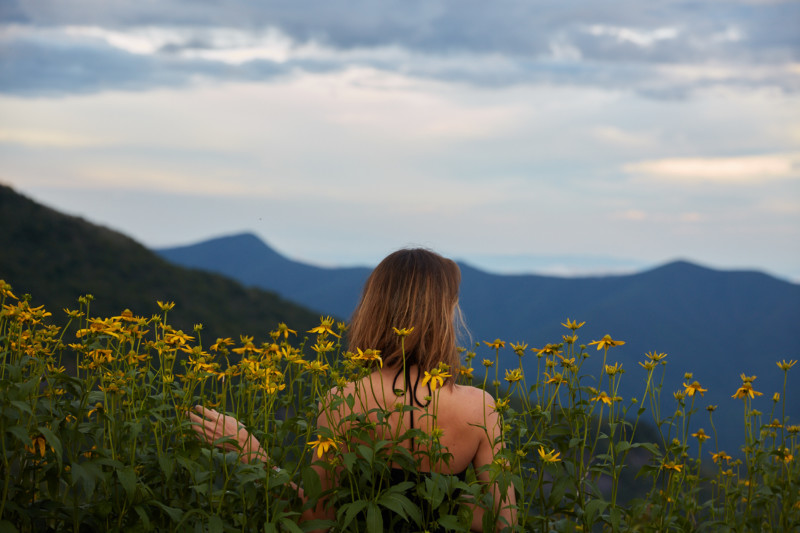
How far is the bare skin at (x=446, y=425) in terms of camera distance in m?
2.96

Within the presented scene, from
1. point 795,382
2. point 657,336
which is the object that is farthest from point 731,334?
point 795,382

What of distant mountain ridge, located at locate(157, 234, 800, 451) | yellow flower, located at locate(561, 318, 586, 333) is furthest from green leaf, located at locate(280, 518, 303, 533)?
distant mountain ridge, located at locate(157, 234, 800, 451)

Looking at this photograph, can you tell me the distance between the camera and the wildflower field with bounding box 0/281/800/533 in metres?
2.68

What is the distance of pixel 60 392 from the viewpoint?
289 centimetres

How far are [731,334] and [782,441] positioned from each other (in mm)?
85878

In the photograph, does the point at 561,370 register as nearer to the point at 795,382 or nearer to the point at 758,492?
the point at 758,492

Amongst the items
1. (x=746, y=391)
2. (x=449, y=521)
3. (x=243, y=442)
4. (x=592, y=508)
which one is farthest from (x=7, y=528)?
(x=746, y=391)

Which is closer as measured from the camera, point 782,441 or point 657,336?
point 782,441

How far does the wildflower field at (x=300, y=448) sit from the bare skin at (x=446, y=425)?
0.06 meters

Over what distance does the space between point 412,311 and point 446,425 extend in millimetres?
520

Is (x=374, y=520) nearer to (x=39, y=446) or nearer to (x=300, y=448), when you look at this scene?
(x=300, y=448)

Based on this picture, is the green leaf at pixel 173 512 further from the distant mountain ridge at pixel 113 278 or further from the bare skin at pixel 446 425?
the distant mountain ridge at pixel 113 278

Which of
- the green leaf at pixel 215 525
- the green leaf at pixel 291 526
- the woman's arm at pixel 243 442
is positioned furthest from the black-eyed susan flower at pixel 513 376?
the green leaf at pixel 215 525

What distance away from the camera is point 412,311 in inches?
124
